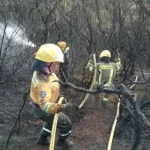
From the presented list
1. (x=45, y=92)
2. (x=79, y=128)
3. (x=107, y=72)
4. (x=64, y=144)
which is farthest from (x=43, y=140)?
(x=107, y=72)

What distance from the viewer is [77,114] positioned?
8.60m

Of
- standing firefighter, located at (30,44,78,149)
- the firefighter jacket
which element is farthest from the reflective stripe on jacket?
the firefighter jacket

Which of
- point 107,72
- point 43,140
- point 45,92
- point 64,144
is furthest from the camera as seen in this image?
point 107,72

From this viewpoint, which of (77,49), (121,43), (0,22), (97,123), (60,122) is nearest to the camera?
(60,122)

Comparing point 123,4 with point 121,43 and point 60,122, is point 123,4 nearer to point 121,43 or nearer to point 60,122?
point 121,43

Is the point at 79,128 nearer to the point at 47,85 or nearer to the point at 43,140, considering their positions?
the point at 43,140

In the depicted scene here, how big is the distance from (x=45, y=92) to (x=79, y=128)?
2.47 meters

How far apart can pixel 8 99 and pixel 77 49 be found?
8732 millimetres

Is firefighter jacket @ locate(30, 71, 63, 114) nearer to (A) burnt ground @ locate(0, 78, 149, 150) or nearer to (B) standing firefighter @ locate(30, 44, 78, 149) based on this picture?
(B) standing firefighter @ locate(30, 44, 78, 149)

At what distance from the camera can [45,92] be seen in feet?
17.2

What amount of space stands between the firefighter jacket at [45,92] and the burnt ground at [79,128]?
1.05 metres

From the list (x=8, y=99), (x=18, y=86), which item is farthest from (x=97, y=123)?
(x=18, y=86)

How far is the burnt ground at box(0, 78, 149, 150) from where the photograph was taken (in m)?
6.35

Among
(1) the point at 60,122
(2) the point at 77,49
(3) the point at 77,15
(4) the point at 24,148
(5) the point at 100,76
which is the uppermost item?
(3) the point at 77,15
